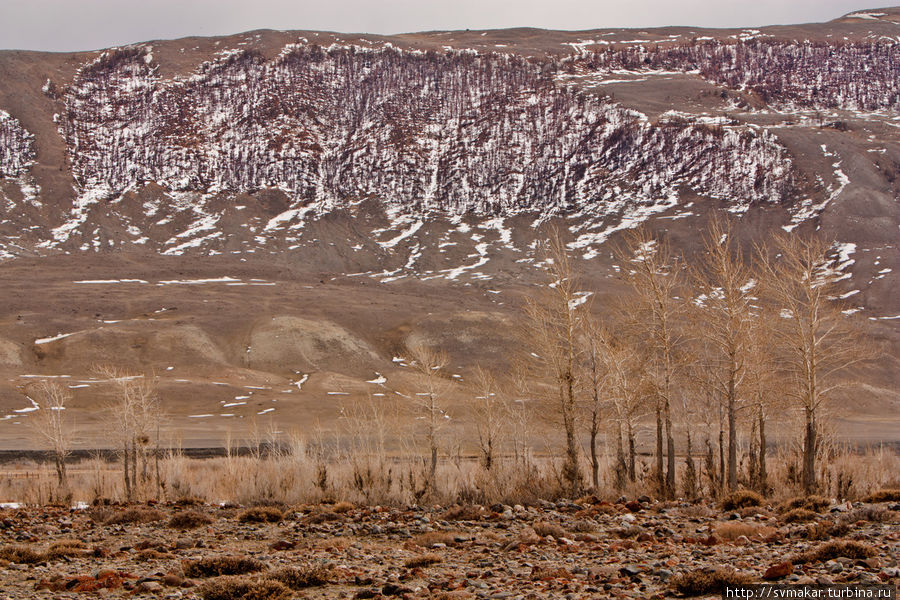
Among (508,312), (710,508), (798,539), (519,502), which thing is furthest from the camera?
(508,312)

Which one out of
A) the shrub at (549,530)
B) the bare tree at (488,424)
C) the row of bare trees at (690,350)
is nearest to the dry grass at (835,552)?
the shrub at (549,530)

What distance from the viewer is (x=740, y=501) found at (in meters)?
20.3

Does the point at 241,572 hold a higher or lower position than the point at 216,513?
higher

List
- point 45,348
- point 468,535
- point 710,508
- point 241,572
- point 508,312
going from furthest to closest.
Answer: point 508,312, point 45,348, point 710,508, point 468,535, point 241,572

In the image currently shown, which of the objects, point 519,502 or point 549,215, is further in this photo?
point 549,215

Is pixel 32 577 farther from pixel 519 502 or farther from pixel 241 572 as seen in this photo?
pixel 519 502

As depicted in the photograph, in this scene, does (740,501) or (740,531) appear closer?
(740,531)

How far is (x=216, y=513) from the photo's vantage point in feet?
77.7

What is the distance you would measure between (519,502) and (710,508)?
557 centimetres

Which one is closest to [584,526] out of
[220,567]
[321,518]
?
[321,518]

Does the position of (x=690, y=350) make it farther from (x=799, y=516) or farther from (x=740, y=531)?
(x=740, y=531)

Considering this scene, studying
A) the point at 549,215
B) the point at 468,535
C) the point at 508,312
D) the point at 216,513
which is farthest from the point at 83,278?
the point at 468,535

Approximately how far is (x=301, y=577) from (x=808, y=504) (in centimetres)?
1218

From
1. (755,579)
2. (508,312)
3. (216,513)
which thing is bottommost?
(508,312)
